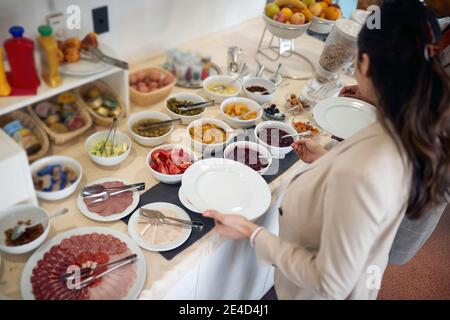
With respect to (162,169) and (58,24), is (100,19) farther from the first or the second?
(162,169)

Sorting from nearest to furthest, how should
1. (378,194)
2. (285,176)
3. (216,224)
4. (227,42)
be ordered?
1. (378,194)
2. (216,224)
3. (285,176)
4. (227,42)

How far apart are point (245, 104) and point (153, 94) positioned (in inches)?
13.7

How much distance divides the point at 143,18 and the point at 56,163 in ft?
2.26

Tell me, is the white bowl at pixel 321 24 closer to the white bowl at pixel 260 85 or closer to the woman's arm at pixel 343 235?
the white bowl at pixel 260 85

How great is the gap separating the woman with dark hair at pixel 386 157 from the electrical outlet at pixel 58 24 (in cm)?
87

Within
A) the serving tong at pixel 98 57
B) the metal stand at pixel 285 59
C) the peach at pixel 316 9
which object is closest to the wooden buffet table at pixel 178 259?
the metal stand at pixel 285 59

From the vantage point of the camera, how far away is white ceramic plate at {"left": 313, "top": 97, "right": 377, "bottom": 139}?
49.7 inches

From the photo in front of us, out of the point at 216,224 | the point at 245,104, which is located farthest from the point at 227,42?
the point at 216,224

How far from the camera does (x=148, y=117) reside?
1234 mm

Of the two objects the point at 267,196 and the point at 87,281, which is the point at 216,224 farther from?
the point at 87,281

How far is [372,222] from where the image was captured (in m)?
0.68

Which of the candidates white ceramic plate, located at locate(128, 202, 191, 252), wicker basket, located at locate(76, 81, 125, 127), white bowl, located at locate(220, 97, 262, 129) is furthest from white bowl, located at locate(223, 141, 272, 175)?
wicker basket, located at locate(76, 81, 125, 127)

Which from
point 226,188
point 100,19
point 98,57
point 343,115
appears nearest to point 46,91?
point 98,57
